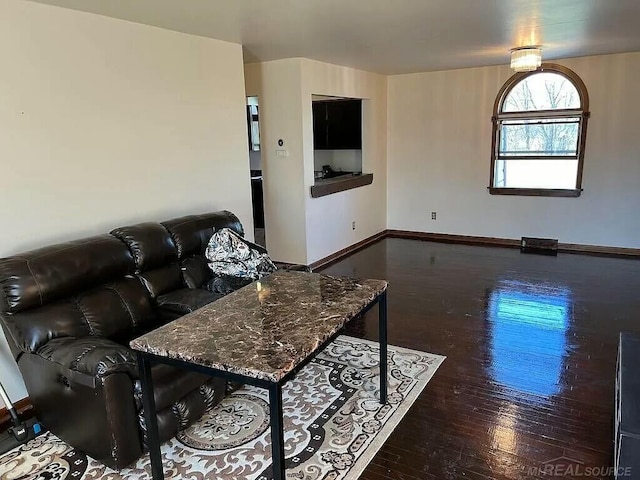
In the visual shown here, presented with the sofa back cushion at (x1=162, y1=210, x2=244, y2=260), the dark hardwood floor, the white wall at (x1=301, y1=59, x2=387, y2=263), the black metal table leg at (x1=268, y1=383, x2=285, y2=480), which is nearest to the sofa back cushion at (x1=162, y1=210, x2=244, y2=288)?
the sofa back cushion at (x1=162, y1=210, x2=244, y2=260)

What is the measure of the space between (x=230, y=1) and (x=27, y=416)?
2.72 metres

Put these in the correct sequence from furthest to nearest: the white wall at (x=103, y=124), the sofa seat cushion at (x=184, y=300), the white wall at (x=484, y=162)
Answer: the white wall at (x=484, y=162), the sofa seat cushion at (x=184, y=300), the white wall at (x=103, y=124)

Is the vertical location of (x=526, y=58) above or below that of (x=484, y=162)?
above

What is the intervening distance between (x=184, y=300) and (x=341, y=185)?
335cm

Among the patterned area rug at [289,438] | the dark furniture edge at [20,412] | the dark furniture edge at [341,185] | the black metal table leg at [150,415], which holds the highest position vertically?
the dark furniture edge at [341,185]

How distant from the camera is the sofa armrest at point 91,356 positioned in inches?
84.4

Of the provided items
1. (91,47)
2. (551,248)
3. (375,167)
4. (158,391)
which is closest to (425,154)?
(375,167)

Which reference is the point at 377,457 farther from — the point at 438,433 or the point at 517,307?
the point at 517,307

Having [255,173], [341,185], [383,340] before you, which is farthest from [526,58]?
[255,173]

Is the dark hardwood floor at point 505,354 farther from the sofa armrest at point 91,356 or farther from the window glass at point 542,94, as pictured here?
the window glass at point 542,94

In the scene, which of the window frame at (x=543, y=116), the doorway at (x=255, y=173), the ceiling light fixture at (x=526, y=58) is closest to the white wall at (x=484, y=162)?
the window frame at (x=543, y=116)

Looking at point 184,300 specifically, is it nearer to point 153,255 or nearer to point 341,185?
point 153,255

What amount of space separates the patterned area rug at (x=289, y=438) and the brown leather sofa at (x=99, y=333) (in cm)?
12

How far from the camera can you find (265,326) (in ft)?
6.75
